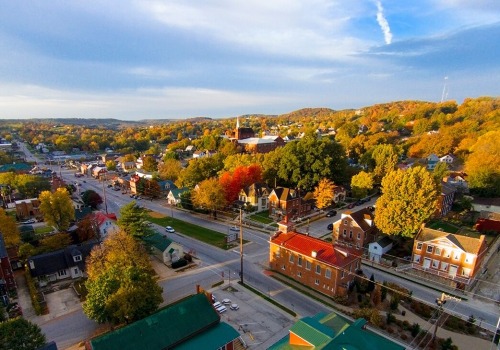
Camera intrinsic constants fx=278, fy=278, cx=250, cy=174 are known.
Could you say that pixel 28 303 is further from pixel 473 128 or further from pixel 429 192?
pixel 473 128

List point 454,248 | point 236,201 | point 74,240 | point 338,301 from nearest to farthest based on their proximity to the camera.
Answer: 1. point 338,301
2. point 454,248
3. point 74,240
4. point 236,201

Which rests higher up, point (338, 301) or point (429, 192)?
point (429, 192)

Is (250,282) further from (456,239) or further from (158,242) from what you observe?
(456,239)

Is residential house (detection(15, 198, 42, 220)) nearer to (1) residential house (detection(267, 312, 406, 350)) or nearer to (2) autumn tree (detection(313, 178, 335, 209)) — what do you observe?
(2) autumn tree (detection(313, 178, 335, 209))

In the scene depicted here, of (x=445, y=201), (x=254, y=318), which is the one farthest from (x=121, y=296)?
(x=445, y=201)

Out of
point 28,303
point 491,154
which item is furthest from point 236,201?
point 491,154

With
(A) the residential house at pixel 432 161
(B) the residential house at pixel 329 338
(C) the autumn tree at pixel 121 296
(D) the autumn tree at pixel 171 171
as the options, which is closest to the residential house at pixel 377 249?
(B) the residential house at pixel 329 338
